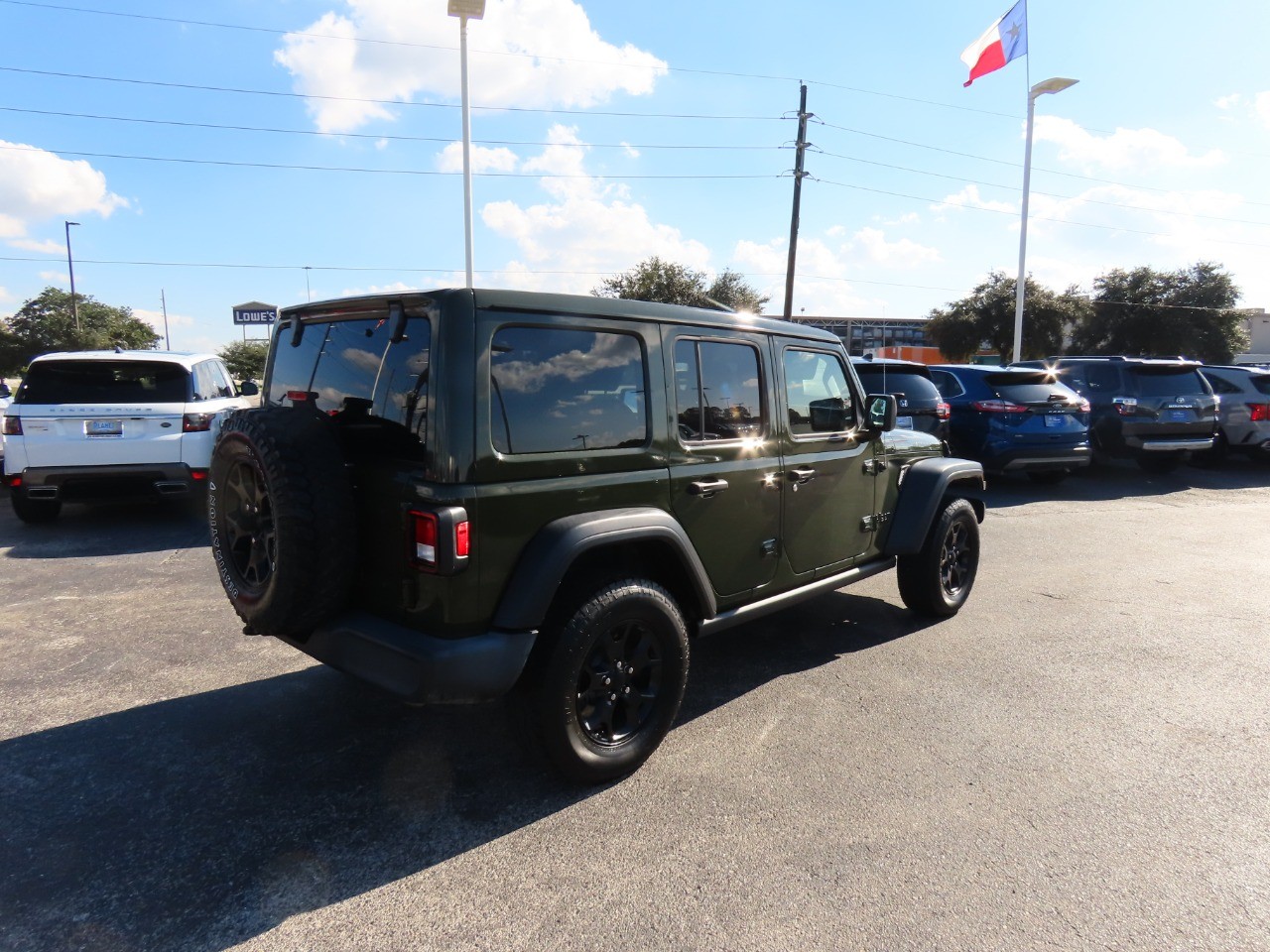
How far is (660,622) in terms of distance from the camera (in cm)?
304

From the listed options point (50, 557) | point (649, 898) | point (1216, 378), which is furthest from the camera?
point (1216, 378)

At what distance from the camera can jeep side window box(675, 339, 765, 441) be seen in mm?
Answer: 3318

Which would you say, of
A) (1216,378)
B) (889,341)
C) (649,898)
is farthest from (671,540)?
(889,341)

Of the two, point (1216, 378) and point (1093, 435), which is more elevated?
point (1216, 378)

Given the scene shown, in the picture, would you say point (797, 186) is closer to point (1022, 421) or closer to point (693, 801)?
point (1022, 421)

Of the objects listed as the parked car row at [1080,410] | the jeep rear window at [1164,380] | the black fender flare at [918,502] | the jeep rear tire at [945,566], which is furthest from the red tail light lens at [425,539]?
the jeep rear window at [1164,380]

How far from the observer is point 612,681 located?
297 cm

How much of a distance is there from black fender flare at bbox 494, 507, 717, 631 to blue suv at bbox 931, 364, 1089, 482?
7995 mm

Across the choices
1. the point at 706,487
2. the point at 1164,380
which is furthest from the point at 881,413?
the point at 1164,380

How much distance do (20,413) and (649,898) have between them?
Result: 7005 mm

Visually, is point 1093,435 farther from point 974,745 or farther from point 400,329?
point 400,329

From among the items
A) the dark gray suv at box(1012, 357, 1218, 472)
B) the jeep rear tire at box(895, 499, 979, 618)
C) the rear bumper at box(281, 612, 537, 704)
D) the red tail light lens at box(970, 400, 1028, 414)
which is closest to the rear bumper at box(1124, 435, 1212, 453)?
the dark gray suv at box(1012, 357, 1218, 472)

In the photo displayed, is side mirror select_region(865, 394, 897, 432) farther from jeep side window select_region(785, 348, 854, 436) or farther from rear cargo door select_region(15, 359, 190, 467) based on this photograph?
rear cargo door select_region(15, 359, 190, 467)

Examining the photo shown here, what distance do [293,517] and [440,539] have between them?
535 mm
